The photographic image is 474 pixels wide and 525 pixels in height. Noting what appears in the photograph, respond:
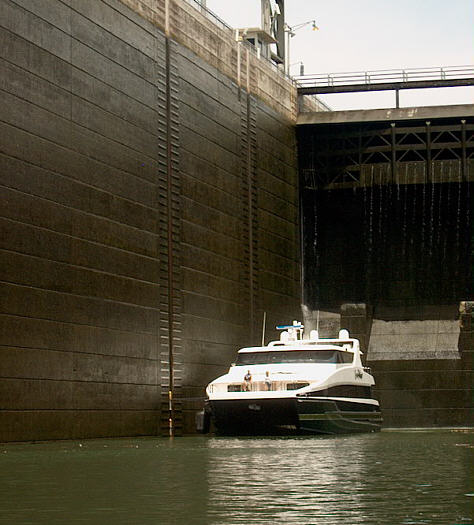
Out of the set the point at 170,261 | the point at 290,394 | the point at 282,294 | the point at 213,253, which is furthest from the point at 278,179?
the point at 290,394

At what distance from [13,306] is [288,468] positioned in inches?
517

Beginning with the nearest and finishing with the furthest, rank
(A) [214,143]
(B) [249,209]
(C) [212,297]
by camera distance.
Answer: (C) [212,297] < (A) [214,143] < (B) [249,209]

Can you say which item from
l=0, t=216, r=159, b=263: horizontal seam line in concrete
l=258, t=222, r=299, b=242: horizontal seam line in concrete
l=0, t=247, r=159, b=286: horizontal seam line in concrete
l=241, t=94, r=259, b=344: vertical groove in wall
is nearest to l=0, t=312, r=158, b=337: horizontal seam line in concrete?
l=0, t=247, r=159, b=286: horizontal seam line in concrete

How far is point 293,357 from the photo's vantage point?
33562 millimetres

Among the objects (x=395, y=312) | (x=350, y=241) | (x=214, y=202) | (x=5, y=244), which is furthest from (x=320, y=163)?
A: (x=5, y=244)

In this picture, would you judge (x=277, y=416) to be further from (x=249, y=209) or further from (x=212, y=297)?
(x=249, y=209)

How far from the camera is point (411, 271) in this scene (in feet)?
162

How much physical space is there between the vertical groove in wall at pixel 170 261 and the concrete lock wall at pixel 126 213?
0.07m

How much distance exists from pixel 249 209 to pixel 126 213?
10.3 m

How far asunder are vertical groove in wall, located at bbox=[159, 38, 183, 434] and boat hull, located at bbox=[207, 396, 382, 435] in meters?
3.88

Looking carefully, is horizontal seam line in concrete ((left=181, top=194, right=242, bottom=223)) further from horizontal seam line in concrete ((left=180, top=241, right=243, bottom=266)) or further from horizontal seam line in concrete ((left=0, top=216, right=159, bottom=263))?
horizontal seam line in concrete ((left=0, top=216, right=159, bottom=263))

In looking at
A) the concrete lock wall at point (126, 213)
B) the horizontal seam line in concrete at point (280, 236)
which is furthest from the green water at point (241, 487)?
the horizontal seam line in concrete at point (280, 236)

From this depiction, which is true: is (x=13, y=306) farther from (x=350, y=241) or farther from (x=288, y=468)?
(x=350, y=241)

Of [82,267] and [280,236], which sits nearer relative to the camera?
[82,267]
